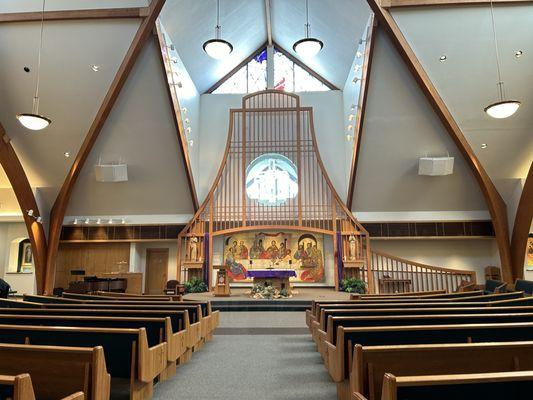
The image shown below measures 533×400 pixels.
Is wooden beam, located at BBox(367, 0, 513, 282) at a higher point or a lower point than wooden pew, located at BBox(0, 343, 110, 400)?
higher

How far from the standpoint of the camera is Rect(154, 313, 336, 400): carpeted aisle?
2.94 meters

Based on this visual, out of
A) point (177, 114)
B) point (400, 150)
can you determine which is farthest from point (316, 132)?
point (177, 114)

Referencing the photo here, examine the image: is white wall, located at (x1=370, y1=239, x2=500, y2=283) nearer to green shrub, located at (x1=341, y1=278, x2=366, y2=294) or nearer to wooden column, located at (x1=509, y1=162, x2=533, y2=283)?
wooden column, located at (x1=509, y1=162, x2=533, y2=283)

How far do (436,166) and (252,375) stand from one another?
828cm

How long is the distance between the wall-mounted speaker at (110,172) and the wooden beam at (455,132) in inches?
286

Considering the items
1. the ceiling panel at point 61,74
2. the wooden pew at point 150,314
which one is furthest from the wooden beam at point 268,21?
the wooden pew at point 150,314

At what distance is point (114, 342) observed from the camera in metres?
2.63

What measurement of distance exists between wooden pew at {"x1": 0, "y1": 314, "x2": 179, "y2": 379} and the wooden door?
32.7 feet

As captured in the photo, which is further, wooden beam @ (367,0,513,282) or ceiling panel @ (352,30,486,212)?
ceiling panel @ (352,30,486,212)

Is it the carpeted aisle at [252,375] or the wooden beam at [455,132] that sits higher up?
the wooden beam at [455,132]

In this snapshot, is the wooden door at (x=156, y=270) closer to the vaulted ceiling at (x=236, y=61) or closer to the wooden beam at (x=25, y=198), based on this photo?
the vaulted ceiling at (x=236, y=61)

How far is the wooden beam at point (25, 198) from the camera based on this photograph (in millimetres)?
9779

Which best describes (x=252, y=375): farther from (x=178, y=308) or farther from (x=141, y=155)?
(x=141, y=155)

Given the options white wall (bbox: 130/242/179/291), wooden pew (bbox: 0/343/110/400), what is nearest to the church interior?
wooden pew (bbox: 0/343/110/400)
